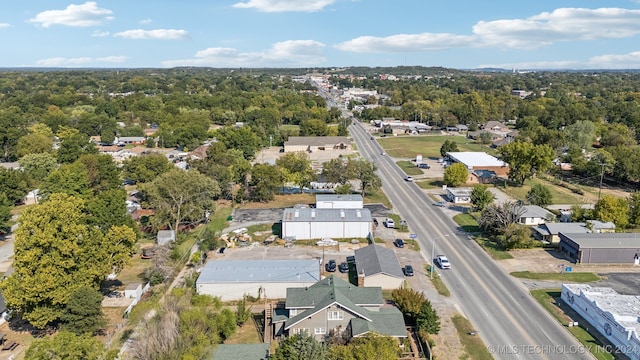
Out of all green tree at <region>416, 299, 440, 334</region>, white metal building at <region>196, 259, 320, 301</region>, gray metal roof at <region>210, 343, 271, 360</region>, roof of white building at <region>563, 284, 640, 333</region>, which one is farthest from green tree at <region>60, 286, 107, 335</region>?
roof of white building at <region>563, 284, 640, 333</region>

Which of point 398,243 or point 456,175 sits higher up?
point 456,175

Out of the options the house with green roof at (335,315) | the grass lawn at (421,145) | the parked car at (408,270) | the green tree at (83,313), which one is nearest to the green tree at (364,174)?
the parked car at (408,270)

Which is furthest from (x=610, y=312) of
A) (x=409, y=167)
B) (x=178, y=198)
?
(x=409, y=167)

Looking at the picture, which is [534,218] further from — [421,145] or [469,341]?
[421,145]

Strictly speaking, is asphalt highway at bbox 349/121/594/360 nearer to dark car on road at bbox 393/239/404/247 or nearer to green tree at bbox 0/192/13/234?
dark car on road at bbox 393/239/404/247

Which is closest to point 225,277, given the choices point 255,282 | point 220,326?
point 255,282

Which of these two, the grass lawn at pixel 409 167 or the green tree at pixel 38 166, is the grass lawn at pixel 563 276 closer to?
the grass lawn at pixel 409 167

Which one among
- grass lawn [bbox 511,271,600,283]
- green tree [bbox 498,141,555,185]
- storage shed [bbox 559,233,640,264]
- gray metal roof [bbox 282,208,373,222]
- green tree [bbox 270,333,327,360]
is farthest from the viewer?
green tree [bbox 498,141,555,185]
